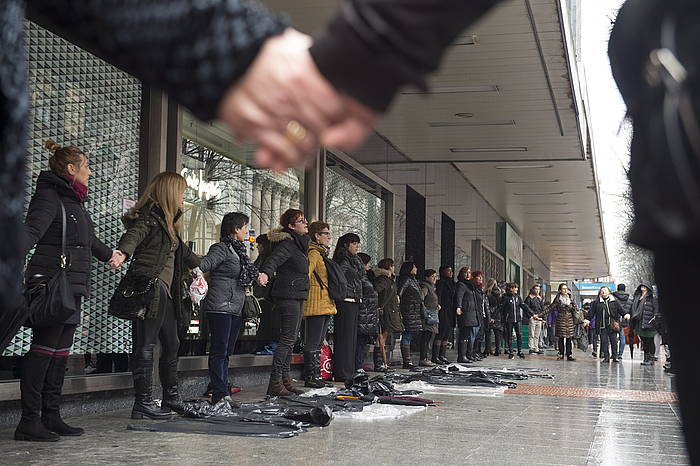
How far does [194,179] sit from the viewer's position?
35.2ft

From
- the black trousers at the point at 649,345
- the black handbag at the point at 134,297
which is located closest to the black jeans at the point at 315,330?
the black handbag at the point at 134,297

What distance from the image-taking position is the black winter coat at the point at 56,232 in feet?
20.5

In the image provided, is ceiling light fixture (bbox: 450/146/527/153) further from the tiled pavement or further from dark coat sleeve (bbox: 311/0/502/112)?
dark coat sleeve (bbox: 311/0/502/112)

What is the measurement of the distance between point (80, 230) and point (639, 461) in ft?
12.6

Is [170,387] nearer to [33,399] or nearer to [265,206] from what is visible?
[33,399]

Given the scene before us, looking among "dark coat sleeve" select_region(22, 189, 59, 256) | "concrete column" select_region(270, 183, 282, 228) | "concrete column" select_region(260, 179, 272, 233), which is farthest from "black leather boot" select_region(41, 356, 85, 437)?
"concrete column" select_region(270, 183, 282, 228)

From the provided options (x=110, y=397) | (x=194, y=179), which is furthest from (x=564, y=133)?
(x=110, y=397)

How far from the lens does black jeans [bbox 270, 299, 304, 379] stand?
10086 mm

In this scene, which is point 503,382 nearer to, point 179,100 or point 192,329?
point 192,329

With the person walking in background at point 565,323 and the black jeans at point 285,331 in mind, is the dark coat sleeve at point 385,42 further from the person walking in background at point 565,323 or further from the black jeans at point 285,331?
the person walking in background at point 565,323

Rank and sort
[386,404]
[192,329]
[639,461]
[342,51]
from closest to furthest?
[342,51], [639,461], [386,404], [192,329]

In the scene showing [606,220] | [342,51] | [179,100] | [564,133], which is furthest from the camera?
[606,220]

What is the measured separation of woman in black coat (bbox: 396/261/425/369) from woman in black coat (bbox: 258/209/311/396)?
7.05 m

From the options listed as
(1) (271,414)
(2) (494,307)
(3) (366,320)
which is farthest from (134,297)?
(2) (494,307)
